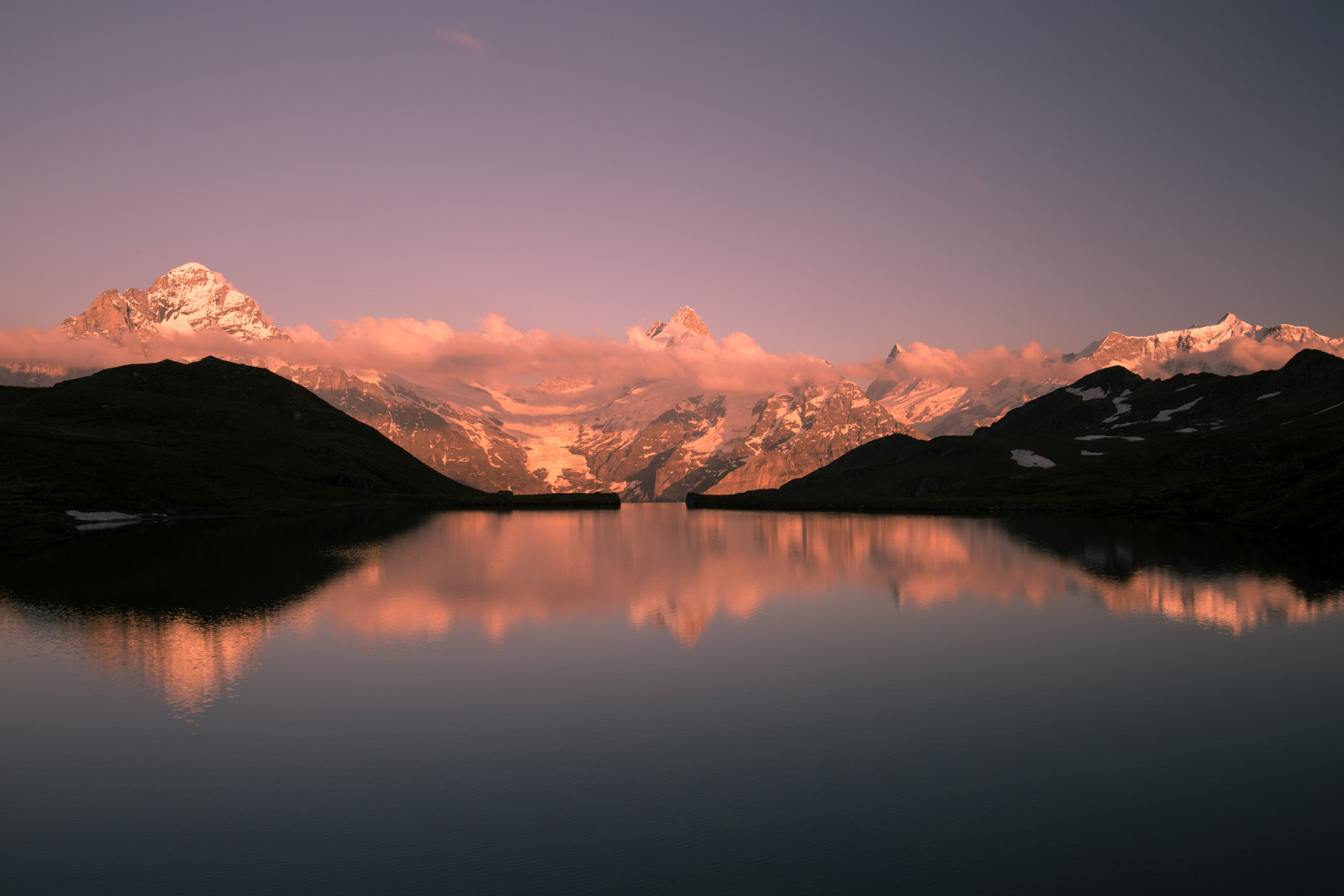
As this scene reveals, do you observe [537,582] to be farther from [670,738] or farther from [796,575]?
[670,738]

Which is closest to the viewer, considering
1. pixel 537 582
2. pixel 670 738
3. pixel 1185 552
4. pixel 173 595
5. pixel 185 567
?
pixel 670 738

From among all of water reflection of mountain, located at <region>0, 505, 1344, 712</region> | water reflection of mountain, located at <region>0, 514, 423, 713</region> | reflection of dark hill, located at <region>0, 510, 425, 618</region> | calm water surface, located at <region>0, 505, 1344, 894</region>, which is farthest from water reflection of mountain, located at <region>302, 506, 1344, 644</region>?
Result: water reflection of mountain, located at <region>0, 514, 423, 713</region>

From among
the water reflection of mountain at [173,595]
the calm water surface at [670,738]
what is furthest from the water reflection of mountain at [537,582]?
the calm water surface at [670,738]

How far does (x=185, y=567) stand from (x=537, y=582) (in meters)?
33.7

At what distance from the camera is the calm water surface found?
19375mm

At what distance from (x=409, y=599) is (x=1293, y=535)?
4258 inches

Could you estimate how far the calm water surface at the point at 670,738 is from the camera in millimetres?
19375

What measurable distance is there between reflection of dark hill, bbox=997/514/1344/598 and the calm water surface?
21.0 feet

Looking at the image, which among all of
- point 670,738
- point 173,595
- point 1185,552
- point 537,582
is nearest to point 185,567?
point 173,595

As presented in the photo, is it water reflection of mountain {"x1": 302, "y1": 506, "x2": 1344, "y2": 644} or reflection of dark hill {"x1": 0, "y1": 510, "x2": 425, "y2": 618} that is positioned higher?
reflection of dark hill {"x1": 0, "y1": 510, "x2": 425, "y2": 618}

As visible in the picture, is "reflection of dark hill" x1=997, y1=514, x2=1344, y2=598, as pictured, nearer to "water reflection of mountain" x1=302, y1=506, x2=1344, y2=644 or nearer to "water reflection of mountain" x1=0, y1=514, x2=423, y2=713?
"water reflection of mountain" x1=302, y1=506, x2=1344, y2=644

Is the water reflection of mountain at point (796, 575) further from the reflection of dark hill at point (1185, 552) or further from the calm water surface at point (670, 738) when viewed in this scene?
the calm water surface at point (670, 738)

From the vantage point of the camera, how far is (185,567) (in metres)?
73.8

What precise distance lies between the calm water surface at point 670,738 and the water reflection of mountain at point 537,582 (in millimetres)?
575
